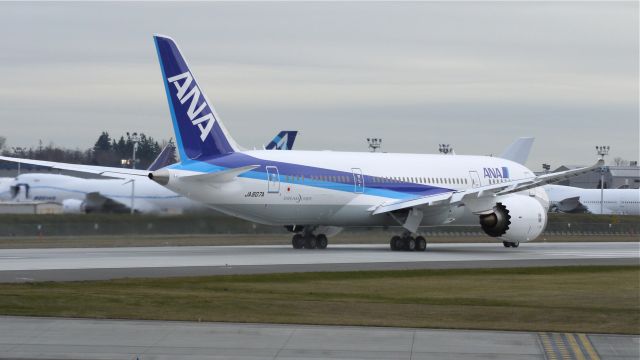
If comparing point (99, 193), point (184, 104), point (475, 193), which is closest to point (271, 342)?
point (184, 104)

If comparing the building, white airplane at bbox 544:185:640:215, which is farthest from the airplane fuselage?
the building

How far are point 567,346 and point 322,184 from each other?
84.4 feet

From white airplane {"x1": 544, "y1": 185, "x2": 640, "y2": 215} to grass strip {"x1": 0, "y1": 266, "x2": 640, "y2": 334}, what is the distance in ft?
240

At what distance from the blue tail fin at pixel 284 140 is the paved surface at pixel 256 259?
17808 millimetres

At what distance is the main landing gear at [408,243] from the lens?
43.7 meters

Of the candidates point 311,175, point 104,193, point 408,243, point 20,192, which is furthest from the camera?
point 20,192

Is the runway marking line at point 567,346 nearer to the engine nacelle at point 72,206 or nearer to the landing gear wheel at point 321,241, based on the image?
the landing gear wheel at point 321,241

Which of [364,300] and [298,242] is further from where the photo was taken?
[298,242]

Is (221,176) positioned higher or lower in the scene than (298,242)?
higher

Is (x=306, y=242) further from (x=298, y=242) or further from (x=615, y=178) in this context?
(x=615, y=178)

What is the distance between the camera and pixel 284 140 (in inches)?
2571

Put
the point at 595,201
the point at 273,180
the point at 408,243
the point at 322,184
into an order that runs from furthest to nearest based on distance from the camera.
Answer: the point at 595,201 < the point at 408,243 < the point at 322,184 < the point at 273,180

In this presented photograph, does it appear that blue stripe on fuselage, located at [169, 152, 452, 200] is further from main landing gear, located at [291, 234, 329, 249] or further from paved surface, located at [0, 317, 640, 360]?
paved surface, located at [0, 317, 640, 360]

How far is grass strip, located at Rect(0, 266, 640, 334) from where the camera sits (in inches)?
753
